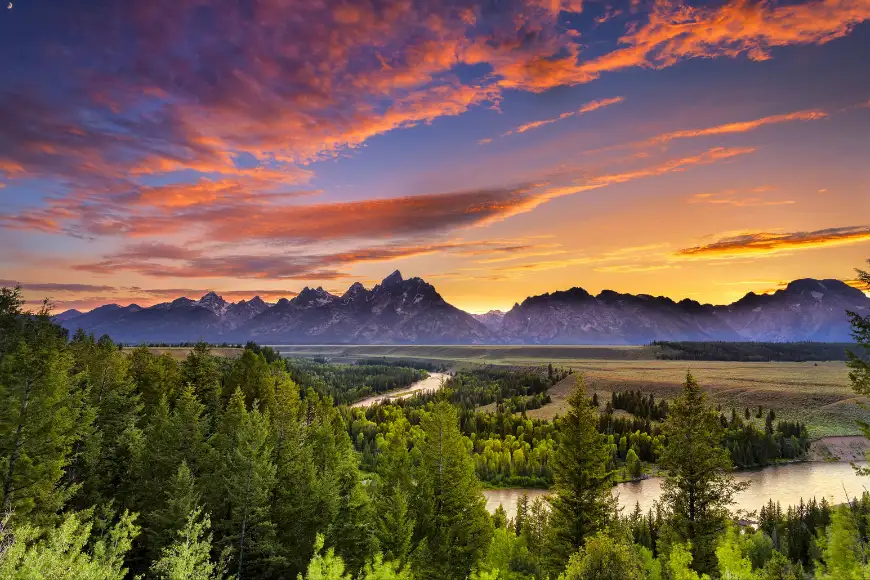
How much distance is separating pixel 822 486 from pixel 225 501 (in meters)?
116

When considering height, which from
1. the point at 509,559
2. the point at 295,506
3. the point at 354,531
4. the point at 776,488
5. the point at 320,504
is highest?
the point at 295,506

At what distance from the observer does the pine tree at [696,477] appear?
37.9m

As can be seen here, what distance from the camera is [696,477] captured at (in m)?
38.6

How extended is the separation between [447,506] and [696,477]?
21125 millimetres

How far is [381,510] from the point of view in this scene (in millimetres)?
42844

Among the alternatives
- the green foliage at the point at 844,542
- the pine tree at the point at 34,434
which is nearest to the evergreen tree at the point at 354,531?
the pine tree at the point at 34,434

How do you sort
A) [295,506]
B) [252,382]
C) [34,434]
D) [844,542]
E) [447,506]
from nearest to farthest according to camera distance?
1. [844,542]
2. [34,434]
3. [447,506]
4. [295,506]
5. [252,382]

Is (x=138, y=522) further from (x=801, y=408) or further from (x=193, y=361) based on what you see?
(x=801, y=408)

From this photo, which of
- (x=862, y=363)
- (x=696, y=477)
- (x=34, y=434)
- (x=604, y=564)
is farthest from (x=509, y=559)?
(x=34, y=434)

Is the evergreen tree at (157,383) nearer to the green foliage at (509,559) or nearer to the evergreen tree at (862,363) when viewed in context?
the green foliage at (509,559)

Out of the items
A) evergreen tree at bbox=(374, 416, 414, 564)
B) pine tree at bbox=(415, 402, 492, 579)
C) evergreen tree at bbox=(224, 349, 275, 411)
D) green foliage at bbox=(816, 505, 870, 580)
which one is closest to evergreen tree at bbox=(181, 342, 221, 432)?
evergreen tree at bbox=(224, 349, 275, 411)

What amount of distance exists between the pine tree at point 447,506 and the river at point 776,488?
4657cm

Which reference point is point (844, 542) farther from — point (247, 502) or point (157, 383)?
point (157, 383)

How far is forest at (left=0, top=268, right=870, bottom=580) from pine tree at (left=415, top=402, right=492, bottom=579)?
5.5 inches
